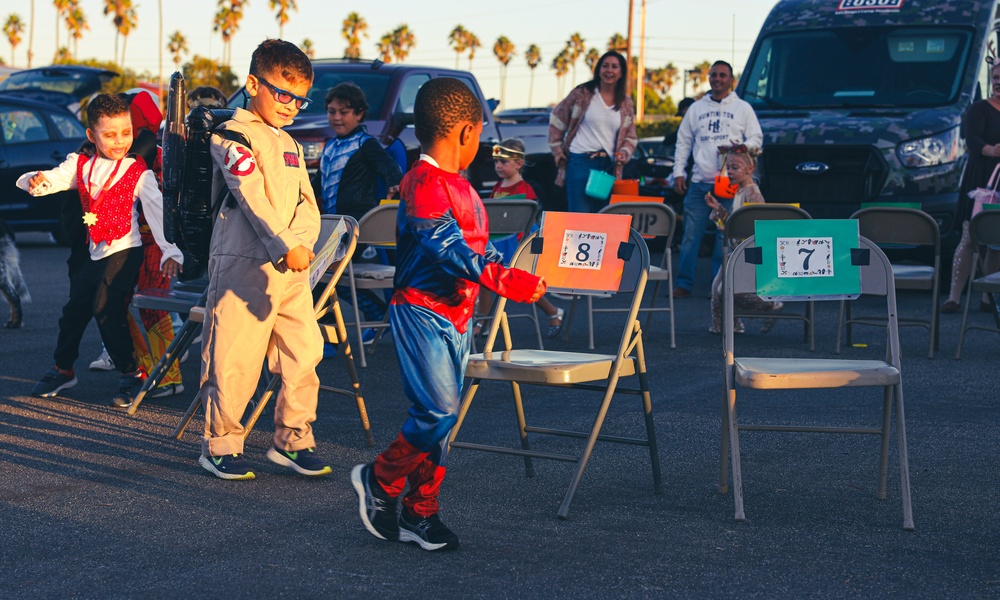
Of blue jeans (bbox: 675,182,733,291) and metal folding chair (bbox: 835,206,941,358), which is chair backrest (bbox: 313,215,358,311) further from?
blue jeans (bbox: 675,182,733,291)

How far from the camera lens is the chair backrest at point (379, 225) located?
815 centimetres

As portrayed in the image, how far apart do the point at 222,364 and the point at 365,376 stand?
273 centimetres

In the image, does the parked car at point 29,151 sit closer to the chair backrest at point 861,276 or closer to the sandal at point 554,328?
the sandal at point 554,328

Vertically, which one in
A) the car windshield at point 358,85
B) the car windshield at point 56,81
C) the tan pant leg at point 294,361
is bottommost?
the tan pant leg at point 294,361

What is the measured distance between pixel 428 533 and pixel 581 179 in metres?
7.40

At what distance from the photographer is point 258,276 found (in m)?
5.42

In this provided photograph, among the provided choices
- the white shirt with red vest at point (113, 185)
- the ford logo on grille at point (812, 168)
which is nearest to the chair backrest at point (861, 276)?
the white shirt with red vest at point (113, 185)

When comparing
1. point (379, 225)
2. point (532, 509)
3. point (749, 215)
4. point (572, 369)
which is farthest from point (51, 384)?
point (749, 215)

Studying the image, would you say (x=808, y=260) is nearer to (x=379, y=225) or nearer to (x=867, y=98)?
(x=379, y=225)

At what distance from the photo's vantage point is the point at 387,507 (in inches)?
177

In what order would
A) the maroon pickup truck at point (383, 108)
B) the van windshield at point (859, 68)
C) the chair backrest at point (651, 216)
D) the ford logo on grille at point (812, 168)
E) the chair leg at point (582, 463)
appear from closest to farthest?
the chair leg at point (582, 463), the chair backrest at point (651, 216), the ford logo on grille at point (812, 168), the van windshield at point (859, 68), the maroon pickup truck at point (383, 108)

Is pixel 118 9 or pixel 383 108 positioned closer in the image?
pixel 383 108

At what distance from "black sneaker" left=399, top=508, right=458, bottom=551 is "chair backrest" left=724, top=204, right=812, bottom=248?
4.95 meters

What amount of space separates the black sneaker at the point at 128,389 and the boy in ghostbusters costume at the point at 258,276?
68.6 inches
